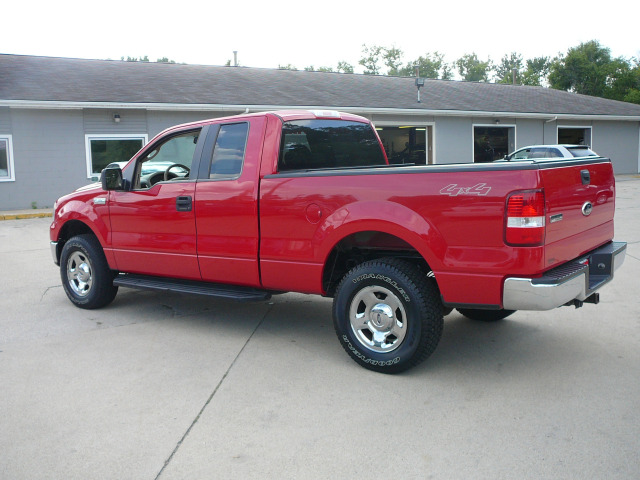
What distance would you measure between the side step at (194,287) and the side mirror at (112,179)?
96cm

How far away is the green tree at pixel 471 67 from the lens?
320 feet

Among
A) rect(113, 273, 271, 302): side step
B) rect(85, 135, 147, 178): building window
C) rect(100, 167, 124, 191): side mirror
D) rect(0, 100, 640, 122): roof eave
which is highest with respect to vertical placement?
rect(0, 100, 640, 122): roof eave

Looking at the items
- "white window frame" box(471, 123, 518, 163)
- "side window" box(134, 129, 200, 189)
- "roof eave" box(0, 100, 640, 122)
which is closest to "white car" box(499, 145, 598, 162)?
"roof eave" box(0, 100, 640, 122)

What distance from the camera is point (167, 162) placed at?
610 cm

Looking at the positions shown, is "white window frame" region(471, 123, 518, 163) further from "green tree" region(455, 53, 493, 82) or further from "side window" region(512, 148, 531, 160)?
"green tree" region(455, 53, 493, 82)

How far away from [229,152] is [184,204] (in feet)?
2.13

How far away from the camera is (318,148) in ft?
18.6

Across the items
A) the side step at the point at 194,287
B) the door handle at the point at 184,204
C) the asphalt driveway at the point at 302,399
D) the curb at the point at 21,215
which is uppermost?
the door handle at the point at 184,204

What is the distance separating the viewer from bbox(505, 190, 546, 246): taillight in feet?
12.6

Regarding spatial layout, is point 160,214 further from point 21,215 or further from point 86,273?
point 21,215

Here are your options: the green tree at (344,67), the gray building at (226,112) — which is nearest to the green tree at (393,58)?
the green tree at (344,67)

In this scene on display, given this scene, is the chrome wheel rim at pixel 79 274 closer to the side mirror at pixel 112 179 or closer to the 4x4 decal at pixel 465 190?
the side mirror at pixel 112 179

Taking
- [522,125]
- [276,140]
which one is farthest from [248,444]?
[522,125]

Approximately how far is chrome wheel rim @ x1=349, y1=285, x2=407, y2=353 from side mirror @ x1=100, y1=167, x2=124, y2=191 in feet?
9.69
